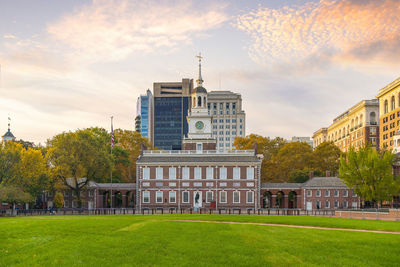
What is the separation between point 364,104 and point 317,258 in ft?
377

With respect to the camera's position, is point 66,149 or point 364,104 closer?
point 66,149

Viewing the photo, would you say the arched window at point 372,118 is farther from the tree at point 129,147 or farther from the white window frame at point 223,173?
the white window frame at point 223,173

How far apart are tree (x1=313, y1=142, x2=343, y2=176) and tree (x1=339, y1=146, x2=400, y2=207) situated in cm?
3082

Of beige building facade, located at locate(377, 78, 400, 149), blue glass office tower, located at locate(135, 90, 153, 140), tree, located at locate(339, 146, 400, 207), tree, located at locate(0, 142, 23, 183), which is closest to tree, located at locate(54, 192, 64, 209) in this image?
tree, located at locate(0, 142, 23, 183)

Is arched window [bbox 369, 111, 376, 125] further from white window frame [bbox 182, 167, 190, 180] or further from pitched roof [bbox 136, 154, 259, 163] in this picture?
white window frame [bbox 182, 167, 190, 180]

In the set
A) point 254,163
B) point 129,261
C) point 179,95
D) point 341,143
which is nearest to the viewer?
point 129,261

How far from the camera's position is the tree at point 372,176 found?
55969 mm

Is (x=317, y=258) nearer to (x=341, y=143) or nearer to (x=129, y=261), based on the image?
(x=129, y=261)

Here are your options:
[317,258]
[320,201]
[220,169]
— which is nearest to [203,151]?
[220,169]

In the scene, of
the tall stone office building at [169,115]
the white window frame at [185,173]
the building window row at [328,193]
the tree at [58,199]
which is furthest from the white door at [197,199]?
the tall stone office building at [169,115]

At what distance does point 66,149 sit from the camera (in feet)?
199

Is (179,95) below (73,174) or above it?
above

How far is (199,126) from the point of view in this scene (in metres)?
77.4

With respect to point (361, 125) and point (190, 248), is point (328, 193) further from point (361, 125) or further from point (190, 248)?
point (361, 125)
